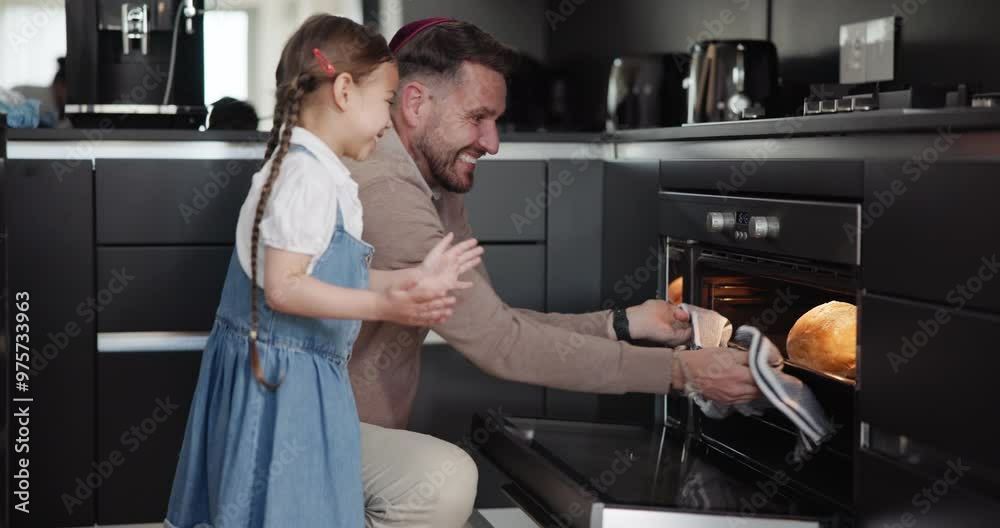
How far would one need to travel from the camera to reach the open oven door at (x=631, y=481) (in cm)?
156

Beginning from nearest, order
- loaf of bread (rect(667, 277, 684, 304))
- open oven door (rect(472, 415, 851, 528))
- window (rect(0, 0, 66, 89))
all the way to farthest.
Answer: open oven door (rect(472, 415, 851, 528)) < loaf of bread (rect(667, 277, 684, 304)) < window (rect(0, 0, 66, 89))

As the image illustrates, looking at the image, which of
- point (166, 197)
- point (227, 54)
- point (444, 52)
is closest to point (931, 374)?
point (444, 52)

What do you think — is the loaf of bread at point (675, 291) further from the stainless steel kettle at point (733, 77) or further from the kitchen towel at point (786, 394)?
the stainless steel kettle at point (733, 77)

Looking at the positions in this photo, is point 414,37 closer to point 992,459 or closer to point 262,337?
point 262,337

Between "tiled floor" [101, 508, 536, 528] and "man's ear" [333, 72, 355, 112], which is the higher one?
"man's ear" [333, 72, 355, 112]

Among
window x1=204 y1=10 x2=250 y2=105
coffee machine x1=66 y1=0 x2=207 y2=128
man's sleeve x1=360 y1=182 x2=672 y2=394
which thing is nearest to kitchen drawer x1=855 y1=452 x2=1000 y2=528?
man's sleeve x1=360 y1=182 x2=672 y2=394

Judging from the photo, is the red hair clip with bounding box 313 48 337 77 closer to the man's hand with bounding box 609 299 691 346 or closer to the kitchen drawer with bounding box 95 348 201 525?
the man's hand with bounding box 609 299 691 346

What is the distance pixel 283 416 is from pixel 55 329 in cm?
117

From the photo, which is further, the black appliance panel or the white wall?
the white wall

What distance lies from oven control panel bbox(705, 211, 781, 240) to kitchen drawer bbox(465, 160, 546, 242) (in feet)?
2.37

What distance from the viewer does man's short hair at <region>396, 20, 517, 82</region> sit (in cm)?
188

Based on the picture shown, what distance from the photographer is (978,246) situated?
1332mm

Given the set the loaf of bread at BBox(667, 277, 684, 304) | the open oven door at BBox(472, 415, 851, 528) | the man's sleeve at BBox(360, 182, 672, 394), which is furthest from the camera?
the loaf of bread at BBox(667, 277, 684, 304)

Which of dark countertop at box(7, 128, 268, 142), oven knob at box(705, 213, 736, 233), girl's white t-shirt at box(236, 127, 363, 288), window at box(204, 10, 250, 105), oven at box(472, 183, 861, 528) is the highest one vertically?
window at box(204, 10, 250, 105)
